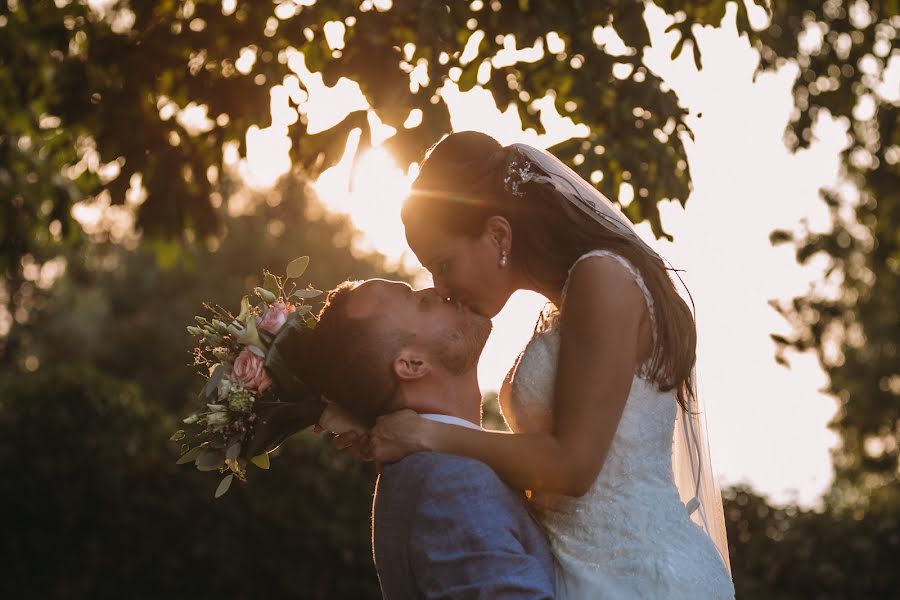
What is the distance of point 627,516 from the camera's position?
3424mm

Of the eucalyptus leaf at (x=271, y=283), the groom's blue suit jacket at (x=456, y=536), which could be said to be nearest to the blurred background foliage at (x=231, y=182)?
the eucalyptus leaf at (x=271, y=283)

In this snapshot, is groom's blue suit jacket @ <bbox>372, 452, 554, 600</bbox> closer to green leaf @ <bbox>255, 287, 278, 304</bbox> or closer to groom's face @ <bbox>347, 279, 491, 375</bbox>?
groom's face @ <bbox>347, 279, 491, 375</bbox>

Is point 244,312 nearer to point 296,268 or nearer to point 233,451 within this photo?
point 296,268

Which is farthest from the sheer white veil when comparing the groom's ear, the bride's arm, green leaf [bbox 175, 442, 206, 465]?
green leaf [bbox 175, 442, 206, 465]

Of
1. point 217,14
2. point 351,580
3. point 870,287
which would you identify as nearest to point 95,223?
point 870,287

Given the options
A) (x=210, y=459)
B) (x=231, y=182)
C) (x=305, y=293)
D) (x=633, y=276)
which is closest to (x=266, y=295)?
(x=305, y=293)

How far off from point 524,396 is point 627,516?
0.49 meters

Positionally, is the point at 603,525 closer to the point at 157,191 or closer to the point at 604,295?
the point at 604,295

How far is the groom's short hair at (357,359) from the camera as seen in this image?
11.2ft

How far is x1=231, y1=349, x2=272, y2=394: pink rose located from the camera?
3.57m

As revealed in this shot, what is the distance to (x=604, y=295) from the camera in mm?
3293

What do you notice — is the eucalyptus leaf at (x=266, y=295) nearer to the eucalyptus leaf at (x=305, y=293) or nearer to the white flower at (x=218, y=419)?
the eucalyptus leaf at (x=305, y=293)

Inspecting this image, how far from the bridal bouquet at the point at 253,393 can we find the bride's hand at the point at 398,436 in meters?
0.23

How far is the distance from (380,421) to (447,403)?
220mm
